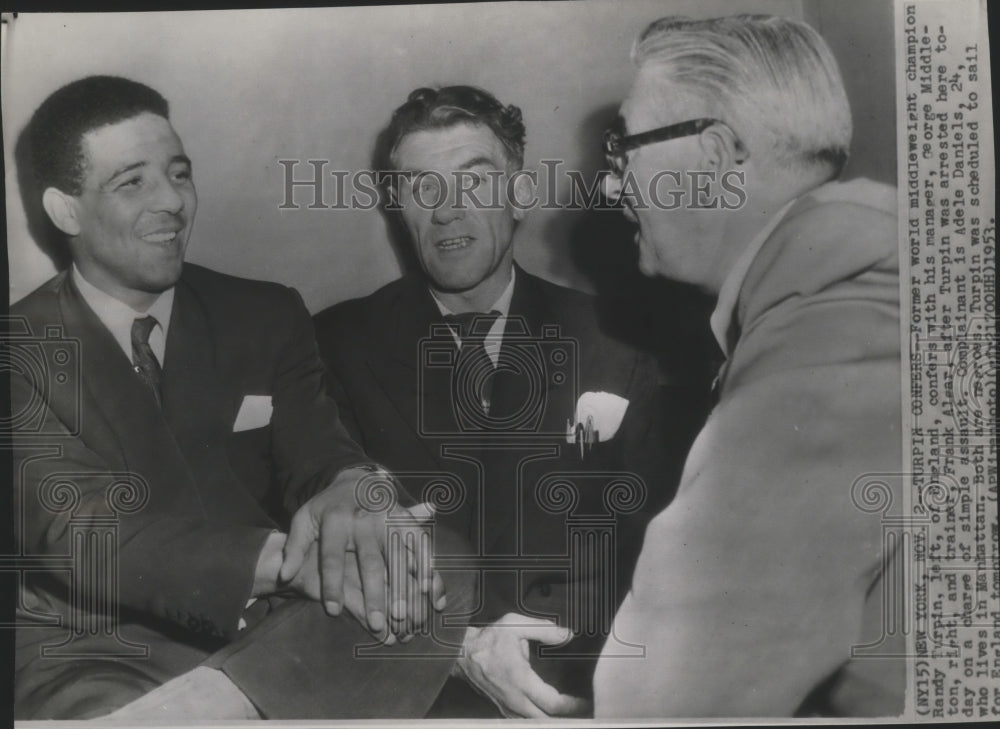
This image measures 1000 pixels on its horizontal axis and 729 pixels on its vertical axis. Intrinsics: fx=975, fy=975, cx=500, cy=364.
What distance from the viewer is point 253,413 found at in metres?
1.92

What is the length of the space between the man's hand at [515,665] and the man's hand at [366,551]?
11 centimetres

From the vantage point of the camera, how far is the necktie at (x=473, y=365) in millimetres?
1913

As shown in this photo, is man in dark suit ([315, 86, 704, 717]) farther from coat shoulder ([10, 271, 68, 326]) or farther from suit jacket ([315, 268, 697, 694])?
coat shoulder ([10, 271, 68, 326])

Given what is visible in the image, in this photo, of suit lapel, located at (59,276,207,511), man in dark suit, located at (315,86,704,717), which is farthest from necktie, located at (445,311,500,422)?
suit lapel, located at (59,276,207,511)

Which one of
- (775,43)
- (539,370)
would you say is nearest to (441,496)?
(539,370)

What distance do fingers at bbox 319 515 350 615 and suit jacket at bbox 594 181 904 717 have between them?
54 centimetres

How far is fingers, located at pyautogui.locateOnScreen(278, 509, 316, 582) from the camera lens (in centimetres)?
188

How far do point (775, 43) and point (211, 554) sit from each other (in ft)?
4.82

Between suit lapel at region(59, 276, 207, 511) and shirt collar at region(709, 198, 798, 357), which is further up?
shirt collar at region(709, 198, 798, 357)

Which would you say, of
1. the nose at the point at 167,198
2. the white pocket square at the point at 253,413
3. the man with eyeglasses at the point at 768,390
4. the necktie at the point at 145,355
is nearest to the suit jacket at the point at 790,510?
the man with eyeglasses at the point at 768,390

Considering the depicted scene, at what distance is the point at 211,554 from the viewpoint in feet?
6.16

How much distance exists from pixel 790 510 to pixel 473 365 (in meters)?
0.67

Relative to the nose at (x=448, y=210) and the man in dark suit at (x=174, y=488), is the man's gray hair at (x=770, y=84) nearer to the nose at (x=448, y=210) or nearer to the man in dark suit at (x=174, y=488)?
the nose at (x=448, y=210)

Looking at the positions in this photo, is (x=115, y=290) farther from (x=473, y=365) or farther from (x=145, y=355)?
(x=473, y=365)
